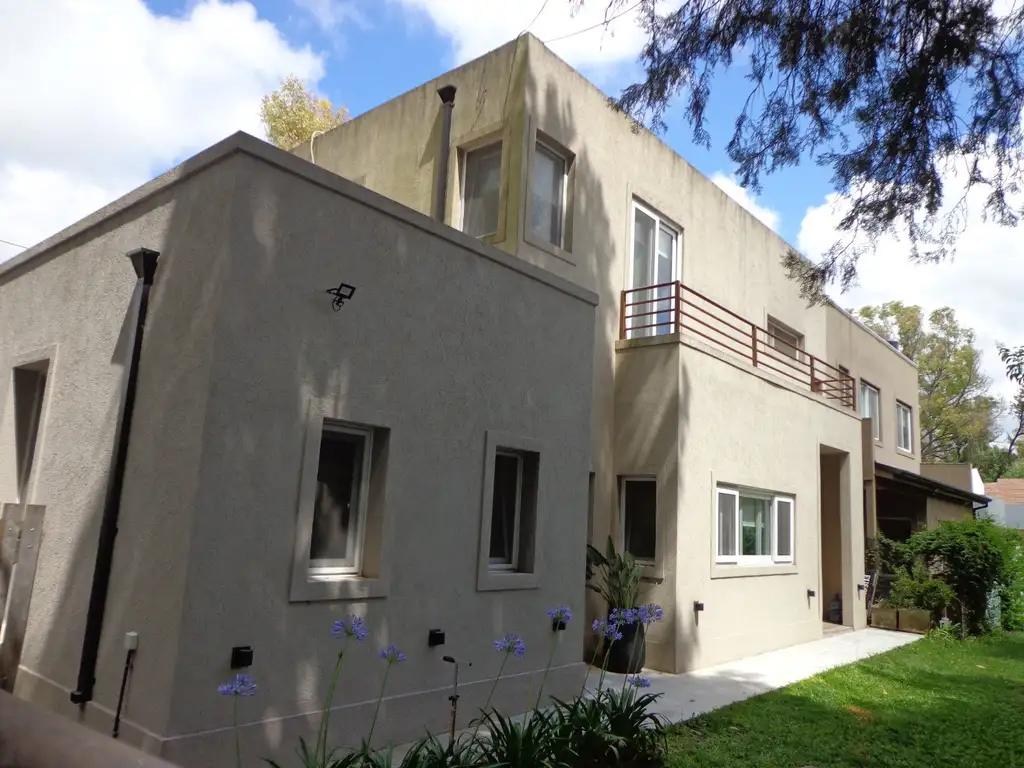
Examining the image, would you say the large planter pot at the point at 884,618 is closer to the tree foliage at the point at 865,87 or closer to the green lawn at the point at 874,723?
the green lawn at the point at 874,723

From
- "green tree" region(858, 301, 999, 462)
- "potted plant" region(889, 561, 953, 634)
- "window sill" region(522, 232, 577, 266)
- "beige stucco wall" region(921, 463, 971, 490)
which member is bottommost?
"potted plant" region(889, 561, 953, 634)

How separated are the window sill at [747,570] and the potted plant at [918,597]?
356cm

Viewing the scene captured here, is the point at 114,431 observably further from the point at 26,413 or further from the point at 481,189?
the point at 481,189

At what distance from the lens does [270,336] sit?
5562 millimetres

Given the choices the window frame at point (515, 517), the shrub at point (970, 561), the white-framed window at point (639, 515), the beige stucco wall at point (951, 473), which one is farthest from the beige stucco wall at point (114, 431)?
the beige stucco wall at point (951, 473)

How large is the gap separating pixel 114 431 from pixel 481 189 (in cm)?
608

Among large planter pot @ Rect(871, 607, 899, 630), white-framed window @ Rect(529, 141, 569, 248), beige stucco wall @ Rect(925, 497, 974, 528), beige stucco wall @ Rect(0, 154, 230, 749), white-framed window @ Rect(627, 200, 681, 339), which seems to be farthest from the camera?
beige stucco wall @ Rect(925, 497, 974, 528)

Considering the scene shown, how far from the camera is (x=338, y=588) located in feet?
19.1

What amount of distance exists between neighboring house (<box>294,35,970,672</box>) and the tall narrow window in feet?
16.4

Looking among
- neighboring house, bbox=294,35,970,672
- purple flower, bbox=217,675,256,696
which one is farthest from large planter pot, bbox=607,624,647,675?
purple flower, bbox=217,675,256,696

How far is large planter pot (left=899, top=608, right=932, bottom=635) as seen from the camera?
571 inches

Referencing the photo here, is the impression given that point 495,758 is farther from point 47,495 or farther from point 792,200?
point 792,200

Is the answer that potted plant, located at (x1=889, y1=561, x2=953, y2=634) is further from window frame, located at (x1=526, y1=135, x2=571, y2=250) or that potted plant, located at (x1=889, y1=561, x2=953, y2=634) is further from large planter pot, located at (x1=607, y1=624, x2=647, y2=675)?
window frame, located at (x1=526, y1=135, x2=571, y2=250)

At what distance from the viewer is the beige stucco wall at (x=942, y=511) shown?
62.7 feet
